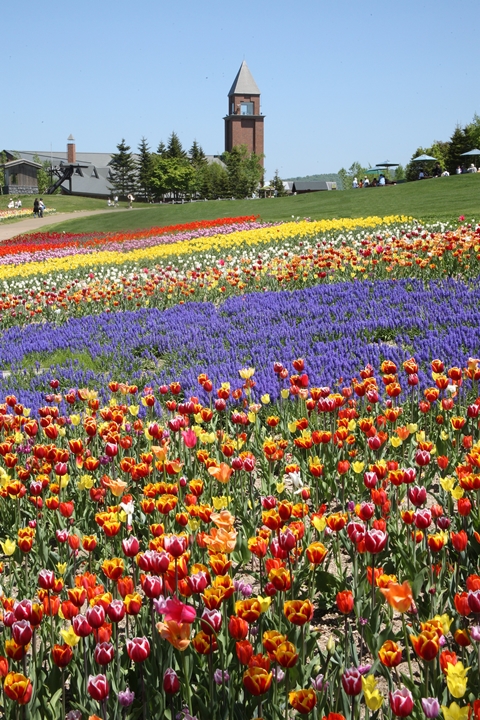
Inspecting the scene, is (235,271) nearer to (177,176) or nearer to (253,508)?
(253,508)

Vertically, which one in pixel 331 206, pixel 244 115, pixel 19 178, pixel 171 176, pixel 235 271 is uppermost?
pixel 244 115

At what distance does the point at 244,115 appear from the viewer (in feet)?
430

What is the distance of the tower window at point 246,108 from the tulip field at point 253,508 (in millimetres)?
130362

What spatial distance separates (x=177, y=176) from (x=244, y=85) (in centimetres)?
6173

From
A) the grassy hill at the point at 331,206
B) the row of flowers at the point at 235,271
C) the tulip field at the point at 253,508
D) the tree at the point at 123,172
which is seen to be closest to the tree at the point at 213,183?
the tree at the point at 123,172

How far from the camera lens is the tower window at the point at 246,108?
135m

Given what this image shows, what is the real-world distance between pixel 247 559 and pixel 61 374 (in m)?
5.03

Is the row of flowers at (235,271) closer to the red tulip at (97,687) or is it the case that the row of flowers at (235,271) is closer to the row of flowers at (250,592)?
the row of flowers at (250,592)

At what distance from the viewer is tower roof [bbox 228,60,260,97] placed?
136 meters

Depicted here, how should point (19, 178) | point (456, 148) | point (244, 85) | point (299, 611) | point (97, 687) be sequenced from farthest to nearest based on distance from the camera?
point (244, 85) < point (19, 178) < point (456, 148) < point (299, 611) < point (97, 687)

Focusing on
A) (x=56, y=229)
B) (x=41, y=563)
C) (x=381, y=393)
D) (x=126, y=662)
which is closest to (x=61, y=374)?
(x=381, y=393)

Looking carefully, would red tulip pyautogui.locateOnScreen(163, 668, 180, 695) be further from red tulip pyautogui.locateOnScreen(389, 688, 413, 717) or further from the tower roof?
the tower roof

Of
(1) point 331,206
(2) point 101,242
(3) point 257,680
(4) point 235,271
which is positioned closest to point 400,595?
(3) point 257,680

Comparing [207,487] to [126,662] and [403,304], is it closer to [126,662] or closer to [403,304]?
[126,662]
